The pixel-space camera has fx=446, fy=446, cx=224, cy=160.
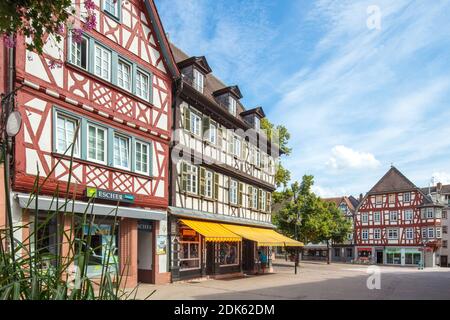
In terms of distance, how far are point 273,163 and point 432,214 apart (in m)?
36.2

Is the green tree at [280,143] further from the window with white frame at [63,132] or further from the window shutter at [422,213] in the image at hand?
the window shutter at [422,213]

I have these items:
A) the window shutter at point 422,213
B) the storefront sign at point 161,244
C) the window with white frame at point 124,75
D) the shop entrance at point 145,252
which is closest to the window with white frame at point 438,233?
the window shutter at point 422,213

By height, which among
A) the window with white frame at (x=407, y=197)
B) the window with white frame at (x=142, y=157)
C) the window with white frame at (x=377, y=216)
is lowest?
the window with white frame at (x=377, y=216)

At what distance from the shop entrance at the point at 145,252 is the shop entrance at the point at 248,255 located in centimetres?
1038

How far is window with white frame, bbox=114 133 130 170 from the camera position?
14938mm

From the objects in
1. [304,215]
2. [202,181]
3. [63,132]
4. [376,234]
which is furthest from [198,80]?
[376,234]

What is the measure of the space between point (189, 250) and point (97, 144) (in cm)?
754

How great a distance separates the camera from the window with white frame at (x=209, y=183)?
21125mm

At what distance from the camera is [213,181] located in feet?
71.3

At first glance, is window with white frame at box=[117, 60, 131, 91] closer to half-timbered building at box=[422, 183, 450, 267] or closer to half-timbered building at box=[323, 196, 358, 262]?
half-timbered building at box=[323, 196, 358, 262]

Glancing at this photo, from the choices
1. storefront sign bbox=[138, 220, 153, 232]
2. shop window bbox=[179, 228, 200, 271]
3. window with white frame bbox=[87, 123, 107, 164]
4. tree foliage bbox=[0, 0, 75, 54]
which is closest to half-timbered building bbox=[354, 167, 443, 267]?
shop window bbox=[179, 228, 200, 271]

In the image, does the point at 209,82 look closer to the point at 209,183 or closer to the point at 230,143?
the point at 230,143

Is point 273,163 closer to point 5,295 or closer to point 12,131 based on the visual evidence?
point 12,131

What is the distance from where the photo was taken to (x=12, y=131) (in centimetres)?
1019
